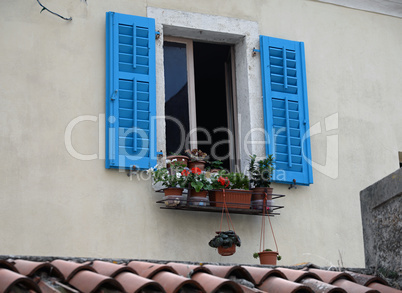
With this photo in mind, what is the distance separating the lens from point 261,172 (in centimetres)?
665

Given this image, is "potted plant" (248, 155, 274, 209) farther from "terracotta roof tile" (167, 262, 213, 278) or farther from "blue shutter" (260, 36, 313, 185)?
"terracotta roof tile" (167, 262, 213, 278)

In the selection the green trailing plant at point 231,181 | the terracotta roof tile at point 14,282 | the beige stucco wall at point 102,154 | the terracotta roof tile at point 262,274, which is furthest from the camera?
the green trailing plant at point 231,181

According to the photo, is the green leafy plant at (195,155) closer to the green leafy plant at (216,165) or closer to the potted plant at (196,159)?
the potted plant at (196,159)

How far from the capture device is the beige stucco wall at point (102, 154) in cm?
611

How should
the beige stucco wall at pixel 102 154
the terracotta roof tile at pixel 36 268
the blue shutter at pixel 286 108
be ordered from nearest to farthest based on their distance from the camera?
the terracotta roof tile at pixel 36 268, the beige stucco wall at pixel 102 154, the blue shutter at pixel 286 108

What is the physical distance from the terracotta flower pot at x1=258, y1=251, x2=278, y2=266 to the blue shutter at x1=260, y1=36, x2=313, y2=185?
0.79m

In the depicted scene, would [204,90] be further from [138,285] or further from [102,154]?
[138,285]

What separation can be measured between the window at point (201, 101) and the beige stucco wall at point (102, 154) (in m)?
0.51

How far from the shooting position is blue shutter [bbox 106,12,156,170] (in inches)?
252

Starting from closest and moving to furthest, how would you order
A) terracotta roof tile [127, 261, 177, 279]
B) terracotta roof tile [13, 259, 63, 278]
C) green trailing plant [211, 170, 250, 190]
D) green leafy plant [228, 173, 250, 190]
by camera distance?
terracotta roof tile [13, 259, 63, 278] → terracotta roof tile [127, 261, 177, 279] → green trailing plant [211, 170, 250, 190] → green leafy plant [228, 173, 250, 190]

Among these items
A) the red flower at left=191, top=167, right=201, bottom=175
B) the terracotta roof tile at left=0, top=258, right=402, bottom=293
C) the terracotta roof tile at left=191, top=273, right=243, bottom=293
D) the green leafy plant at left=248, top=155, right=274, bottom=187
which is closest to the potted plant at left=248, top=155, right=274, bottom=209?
the green leafy plant at left=248, top=155, right=274, bottom=187

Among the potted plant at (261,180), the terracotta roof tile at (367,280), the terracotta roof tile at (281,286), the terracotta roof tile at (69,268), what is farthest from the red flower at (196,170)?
the terracotta roof tile at (69,268)

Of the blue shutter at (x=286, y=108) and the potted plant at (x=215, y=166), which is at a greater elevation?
the blue shutter at (x=286, y=108)

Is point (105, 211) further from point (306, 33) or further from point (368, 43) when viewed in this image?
point (368, 43)
